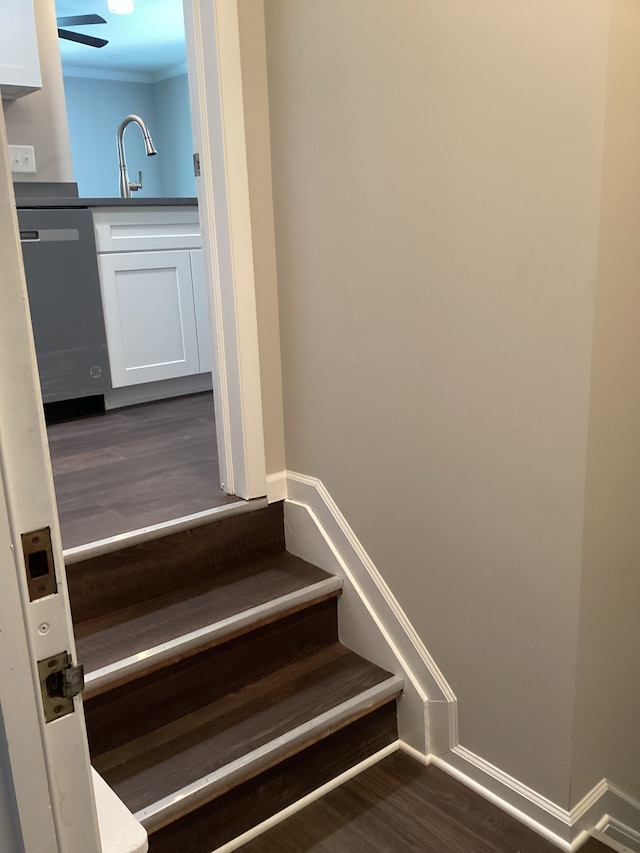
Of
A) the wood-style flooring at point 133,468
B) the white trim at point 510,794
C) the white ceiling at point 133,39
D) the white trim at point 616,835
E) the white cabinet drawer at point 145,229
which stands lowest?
the white trim at point 616,835

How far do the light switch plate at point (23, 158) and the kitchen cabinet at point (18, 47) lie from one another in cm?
29

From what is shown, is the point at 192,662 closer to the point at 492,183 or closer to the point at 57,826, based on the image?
the point at 57,826

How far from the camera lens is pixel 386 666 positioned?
184 cm

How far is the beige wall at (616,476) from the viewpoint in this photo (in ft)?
4.00

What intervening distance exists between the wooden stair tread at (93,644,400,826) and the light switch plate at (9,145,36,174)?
2876 mm

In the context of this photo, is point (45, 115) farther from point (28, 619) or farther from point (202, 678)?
point (28, 619)

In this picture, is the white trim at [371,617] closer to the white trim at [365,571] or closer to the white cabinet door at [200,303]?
the white trim at [365,571]

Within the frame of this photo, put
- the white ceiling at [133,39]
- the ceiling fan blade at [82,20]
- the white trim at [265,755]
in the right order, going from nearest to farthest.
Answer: the white trim at [265,755] → the ceiling fan blade at [82,20] → the white ceiling at [133,39]

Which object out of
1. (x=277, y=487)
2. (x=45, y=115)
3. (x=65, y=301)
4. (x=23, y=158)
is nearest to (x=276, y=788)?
(x=277, y=487)

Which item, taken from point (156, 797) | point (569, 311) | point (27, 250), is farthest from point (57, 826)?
point (27, 250)

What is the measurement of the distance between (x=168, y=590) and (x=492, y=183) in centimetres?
123

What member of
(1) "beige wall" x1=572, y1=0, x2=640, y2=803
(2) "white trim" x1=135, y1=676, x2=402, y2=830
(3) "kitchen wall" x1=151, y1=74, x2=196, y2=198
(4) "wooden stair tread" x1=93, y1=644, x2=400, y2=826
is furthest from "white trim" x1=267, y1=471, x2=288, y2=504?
(3) "kitchen wall" x1=151, y1=74, x2=196, y2=198

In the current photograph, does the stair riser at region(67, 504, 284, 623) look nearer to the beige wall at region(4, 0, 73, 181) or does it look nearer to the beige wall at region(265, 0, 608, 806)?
the beige wall at region(265, 0, 608, 806)

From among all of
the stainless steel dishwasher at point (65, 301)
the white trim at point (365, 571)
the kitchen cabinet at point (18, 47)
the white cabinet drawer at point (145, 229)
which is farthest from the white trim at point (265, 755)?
the kitchen cabinet at point (18, 47)
